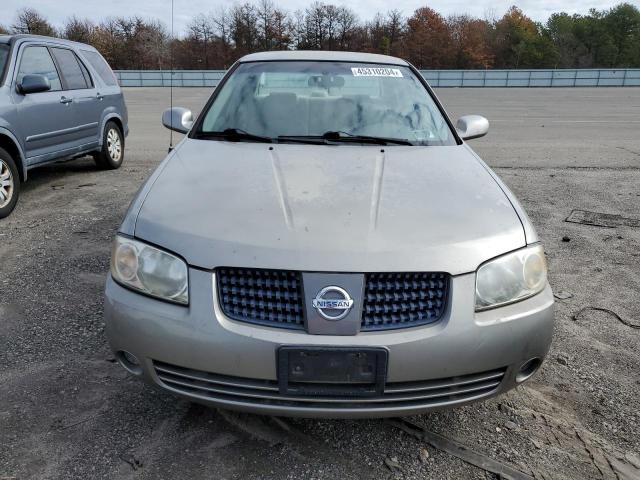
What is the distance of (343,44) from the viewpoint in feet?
209

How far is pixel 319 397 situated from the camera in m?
1.88

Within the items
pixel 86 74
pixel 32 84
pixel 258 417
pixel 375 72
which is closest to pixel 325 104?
pixel 375 72

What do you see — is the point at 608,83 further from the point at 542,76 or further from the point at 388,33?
the point at 388,33

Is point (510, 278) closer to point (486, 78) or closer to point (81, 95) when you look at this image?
point (81, 95)

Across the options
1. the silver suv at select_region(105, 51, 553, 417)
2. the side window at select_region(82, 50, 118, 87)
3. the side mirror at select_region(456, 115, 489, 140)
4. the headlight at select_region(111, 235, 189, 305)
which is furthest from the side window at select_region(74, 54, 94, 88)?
the headlight at select_region(111, 235, 189, 305)

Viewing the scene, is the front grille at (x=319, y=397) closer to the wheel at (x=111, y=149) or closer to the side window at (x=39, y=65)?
the side window at (x=39, y=65)

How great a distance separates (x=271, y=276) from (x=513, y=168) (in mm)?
7110

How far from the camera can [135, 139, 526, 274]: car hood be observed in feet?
6.21

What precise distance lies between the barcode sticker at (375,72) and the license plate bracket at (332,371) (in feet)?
7.65

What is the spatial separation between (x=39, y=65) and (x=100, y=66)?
4.91 feet

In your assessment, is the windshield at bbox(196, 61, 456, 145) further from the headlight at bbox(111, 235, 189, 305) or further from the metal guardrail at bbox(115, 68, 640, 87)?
the metal guardrail at bbox(115, 68, 640, 87)

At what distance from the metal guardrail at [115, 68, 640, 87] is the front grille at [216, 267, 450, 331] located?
40.8 m

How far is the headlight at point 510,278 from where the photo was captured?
1.96 meters

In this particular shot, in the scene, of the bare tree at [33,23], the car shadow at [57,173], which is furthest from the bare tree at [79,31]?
the car shadow at [57,173]
